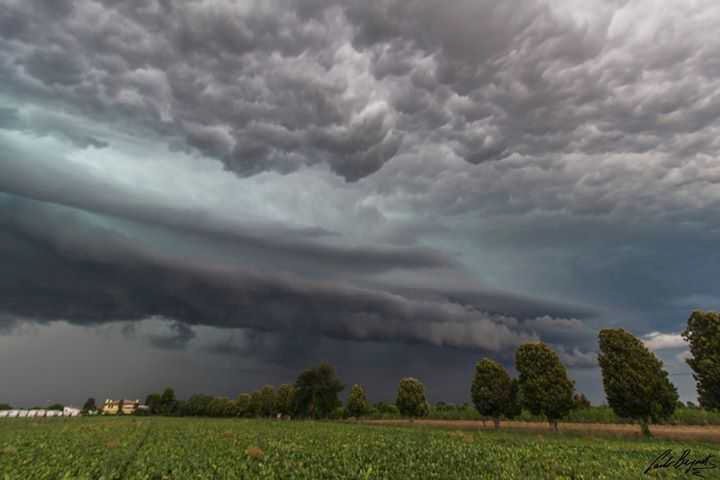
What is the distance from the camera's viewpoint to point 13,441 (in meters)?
33.3

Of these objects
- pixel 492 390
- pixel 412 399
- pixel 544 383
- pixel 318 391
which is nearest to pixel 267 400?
pixel 318 391

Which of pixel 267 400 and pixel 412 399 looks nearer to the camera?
pixel 412 399

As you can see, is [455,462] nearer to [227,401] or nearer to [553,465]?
[553,465]

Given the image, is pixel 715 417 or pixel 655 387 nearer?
pixel 655 387

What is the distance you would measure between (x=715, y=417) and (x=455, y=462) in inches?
2961

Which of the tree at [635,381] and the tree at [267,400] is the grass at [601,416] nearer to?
the tree at [635,381]

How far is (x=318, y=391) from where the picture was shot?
112438 millimetres

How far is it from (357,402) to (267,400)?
5696cm

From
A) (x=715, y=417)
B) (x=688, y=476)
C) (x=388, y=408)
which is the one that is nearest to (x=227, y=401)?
(x=388, y=408)

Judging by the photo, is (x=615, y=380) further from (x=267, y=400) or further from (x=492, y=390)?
(x=267, y=400)

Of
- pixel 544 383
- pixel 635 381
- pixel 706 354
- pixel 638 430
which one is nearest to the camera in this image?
pixel 706 354

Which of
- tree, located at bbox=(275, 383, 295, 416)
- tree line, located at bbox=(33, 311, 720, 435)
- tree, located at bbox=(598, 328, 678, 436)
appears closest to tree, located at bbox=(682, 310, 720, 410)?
tree line, located at bbox=(33, 311, 720, 435)

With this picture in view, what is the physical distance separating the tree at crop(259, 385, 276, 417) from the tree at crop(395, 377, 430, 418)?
72.8m

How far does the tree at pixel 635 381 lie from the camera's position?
46.2 metres
